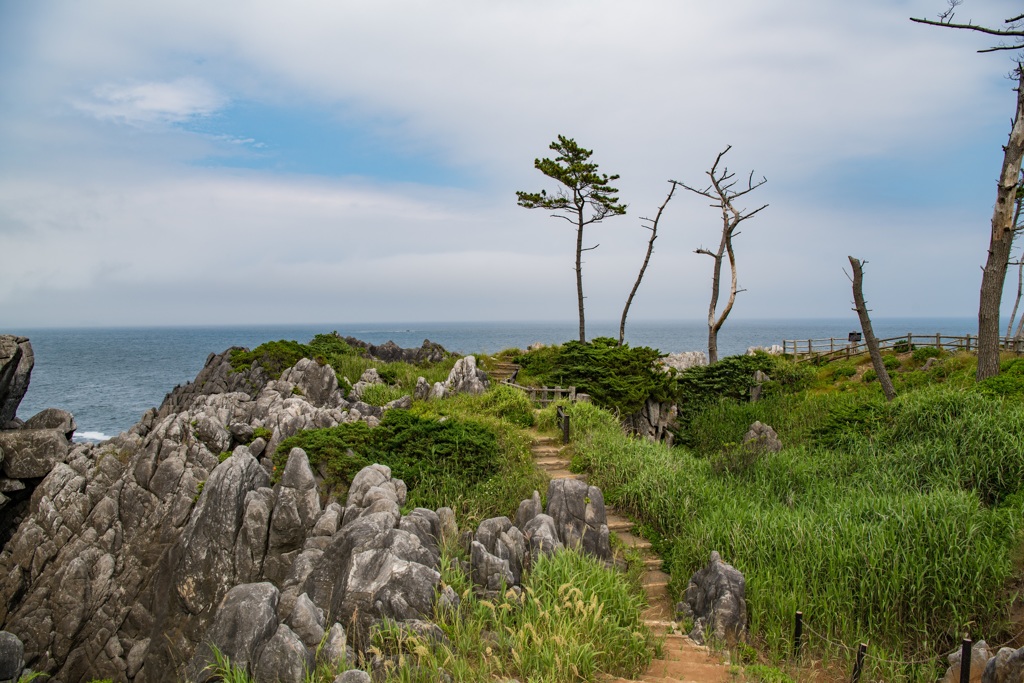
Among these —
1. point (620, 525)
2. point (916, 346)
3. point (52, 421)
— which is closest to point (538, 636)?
point (620, 525)

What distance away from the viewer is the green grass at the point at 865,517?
30.5 feet

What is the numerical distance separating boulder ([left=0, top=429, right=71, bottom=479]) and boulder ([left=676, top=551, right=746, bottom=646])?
1590cm

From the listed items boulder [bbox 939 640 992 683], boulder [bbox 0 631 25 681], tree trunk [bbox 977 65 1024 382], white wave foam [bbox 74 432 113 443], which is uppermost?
tree trunk [bbox 977 65 1024 382]

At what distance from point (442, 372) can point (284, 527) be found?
52.0 ft

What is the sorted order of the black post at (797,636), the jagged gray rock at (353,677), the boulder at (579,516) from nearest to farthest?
the jagged gray rock at (353,677), the black post at (797,636), the boulder at (579,516)

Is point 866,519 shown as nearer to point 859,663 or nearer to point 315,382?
point 859,663

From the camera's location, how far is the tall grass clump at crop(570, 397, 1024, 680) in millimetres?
9281

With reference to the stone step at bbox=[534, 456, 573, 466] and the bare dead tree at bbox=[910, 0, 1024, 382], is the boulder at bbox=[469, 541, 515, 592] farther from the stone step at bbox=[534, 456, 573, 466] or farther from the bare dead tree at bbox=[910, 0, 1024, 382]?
the bare dead tree at bbox=[910, 0, 1024, 382]

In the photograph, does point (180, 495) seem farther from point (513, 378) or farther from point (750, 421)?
point (750, 421)

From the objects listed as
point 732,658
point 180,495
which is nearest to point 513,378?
point 180,495

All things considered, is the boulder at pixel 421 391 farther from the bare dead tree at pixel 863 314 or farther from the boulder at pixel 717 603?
the bare dead tree at pixel 863 314

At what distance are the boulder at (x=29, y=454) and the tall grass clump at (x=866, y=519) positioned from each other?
13.8 metres

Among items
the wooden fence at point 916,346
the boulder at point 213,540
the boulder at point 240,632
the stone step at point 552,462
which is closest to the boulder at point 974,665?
the boulder at point 240,632

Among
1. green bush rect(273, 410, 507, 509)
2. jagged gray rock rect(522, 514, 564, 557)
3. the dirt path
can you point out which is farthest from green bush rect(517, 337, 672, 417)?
jagged gray rock rect(522, 514, 564, 557)
